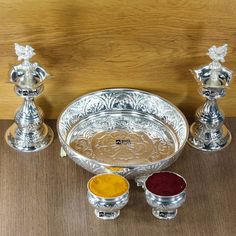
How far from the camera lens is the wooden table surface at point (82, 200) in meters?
1.17

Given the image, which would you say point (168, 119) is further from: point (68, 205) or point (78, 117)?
point (68, 205)

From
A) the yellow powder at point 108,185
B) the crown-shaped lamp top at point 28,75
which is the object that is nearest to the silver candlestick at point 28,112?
the crown-shaped lamp top at point 28,75

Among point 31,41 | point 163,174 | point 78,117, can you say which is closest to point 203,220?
point 163,174

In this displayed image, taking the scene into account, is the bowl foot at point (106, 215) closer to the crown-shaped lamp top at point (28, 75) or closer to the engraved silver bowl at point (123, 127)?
the engraved silver bowl at point (123, 127)

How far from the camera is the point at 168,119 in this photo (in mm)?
1374

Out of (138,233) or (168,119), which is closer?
(138,233)

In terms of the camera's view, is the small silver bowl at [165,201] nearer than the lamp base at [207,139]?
Yes

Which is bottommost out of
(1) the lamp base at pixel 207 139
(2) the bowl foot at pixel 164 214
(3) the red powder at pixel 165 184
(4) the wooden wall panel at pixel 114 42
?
(2) the bowl foot at pixel 164 214

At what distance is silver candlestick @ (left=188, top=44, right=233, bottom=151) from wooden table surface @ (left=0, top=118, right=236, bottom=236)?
0.08 feet

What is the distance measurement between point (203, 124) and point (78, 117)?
9.9 inches

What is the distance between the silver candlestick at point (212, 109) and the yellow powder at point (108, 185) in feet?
0.76

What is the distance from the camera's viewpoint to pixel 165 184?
1.18 metres

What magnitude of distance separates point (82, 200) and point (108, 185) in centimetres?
7

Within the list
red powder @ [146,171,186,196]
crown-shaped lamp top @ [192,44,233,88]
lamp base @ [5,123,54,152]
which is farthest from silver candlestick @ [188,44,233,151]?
lamp base @ [5,123,54,152]
